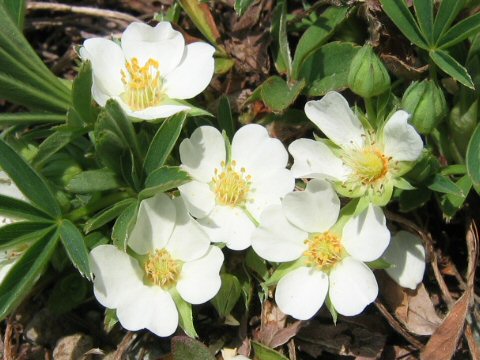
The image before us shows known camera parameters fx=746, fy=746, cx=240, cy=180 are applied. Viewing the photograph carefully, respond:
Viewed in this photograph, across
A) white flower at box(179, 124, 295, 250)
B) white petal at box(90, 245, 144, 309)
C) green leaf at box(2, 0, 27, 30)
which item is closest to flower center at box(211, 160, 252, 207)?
white flower at box(179, 124, 295, 250)

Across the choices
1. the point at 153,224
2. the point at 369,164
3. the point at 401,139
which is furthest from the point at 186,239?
the point at 401,139

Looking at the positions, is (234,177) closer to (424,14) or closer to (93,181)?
(93,181)

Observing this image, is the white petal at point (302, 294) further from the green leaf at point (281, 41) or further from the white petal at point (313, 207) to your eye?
the green leaf at point (281, 41)

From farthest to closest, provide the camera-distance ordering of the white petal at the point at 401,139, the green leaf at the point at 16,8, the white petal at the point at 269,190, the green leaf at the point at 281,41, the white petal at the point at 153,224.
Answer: the green leaf at the point at 281,41
the green leaf at the point at 16,8
the white petal at the point at 269,190
the white petal at the point at 153,224
the white petal at the point at 401,139

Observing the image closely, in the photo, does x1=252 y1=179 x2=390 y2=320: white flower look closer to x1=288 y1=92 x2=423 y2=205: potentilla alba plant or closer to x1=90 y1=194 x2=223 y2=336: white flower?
x1=288 y1=92 x2=423 y2=205: potentilla alba plant

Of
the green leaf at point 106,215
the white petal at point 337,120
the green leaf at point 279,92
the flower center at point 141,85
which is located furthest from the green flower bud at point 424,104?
the green leaf at point 106,215
